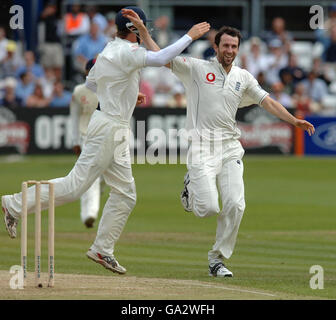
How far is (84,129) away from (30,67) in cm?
1263

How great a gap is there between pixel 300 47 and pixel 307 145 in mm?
3844

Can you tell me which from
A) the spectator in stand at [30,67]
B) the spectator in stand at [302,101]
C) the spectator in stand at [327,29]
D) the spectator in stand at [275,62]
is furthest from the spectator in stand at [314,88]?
the spectator in stand at [30,67]

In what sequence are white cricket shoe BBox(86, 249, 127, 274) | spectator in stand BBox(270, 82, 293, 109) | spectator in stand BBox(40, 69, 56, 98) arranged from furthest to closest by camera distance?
spectator in stand BBox(270, 82, 293, 109), spectator in stand BBox(40, 69, 56, 98), white cricket shoe BBox(86, 249, 127, 274)

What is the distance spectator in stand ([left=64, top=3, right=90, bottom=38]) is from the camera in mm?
27359

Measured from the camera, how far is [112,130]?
9961 mm

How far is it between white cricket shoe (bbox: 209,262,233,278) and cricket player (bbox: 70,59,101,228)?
4044 mm

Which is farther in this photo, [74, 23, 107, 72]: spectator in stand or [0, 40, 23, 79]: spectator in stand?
[0, 40, 23, 79]: spectator in stand

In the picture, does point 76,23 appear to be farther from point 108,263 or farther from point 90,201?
point 108,263

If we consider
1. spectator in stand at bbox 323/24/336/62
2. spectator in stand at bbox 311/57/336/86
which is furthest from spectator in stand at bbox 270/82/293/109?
spectator in stand at bbox 323/24/336/62

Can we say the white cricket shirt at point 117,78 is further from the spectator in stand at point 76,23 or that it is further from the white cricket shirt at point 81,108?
the spectator in stand at point 76,23

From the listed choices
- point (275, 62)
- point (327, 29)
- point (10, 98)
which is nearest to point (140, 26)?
point (10, 98)

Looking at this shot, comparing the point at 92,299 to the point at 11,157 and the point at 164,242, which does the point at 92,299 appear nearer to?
the point at 164,242

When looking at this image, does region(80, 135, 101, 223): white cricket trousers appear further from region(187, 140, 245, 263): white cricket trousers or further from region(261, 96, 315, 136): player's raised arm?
region(261, 96, 315, 136): player's raised arm

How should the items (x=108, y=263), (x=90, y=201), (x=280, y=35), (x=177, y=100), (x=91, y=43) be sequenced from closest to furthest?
(x=108, y=263), (x=90, y=201), (x=91, y=43), (x=177, y=100), (x=280, y=35)
